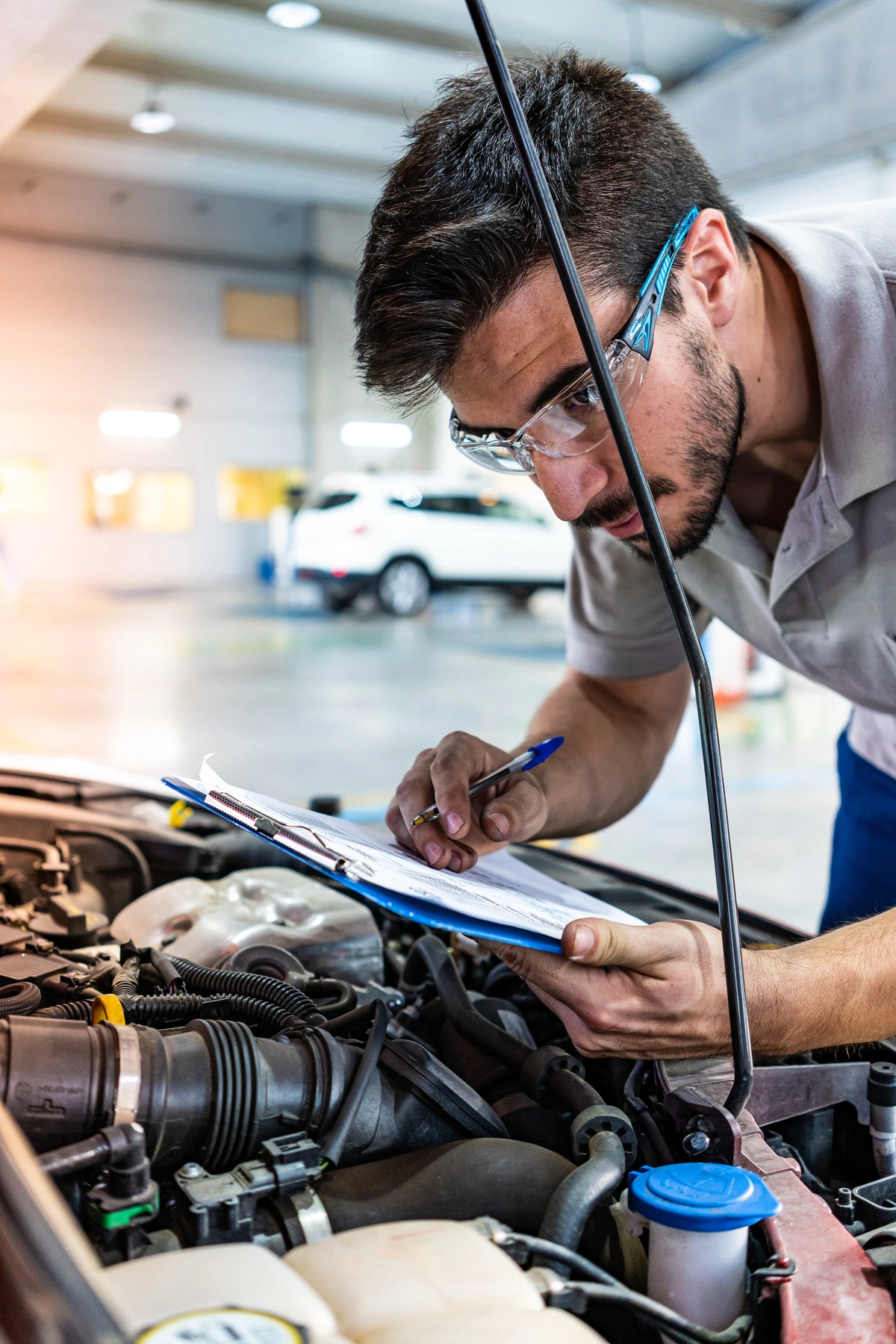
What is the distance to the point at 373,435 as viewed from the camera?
15.1 metres

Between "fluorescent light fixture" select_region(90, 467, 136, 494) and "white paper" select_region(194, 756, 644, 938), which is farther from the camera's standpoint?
"fluorescent light fixture" select_region(90, 467, 136, 494)

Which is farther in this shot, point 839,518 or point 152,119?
point 152,119

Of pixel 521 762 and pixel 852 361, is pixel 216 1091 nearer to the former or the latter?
pixel 521 762

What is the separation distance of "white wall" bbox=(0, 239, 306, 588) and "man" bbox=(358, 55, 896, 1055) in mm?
12824

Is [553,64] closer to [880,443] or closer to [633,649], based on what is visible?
[880,443]

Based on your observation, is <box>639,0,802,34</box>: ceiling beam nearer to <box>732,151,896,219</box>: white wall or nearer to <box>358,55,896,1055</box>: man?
<box>732,151,896,219</box>: white wall

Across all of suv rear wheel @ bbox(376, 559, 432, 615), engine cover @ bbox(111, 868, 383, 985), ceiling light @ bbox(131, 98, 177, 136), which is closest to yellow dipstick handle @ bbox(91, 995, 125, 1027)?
engine cover @ bbox(111, 868, 383, 985)

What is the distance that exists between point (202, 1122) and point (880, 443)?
94cm

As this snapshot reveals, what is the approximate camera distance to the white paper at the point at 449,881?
770 mm

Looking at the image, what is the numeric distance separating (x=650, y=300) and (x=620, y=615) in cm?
68

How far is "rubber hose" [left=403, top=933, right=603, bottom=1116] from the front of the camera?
34.8 inches

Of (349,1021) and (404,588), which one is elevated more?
(404,588)

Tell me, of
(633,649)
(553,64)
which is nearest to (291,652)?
(633,649)

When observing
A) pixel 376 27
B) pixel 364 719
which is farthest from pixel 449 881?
pixel 376 27
